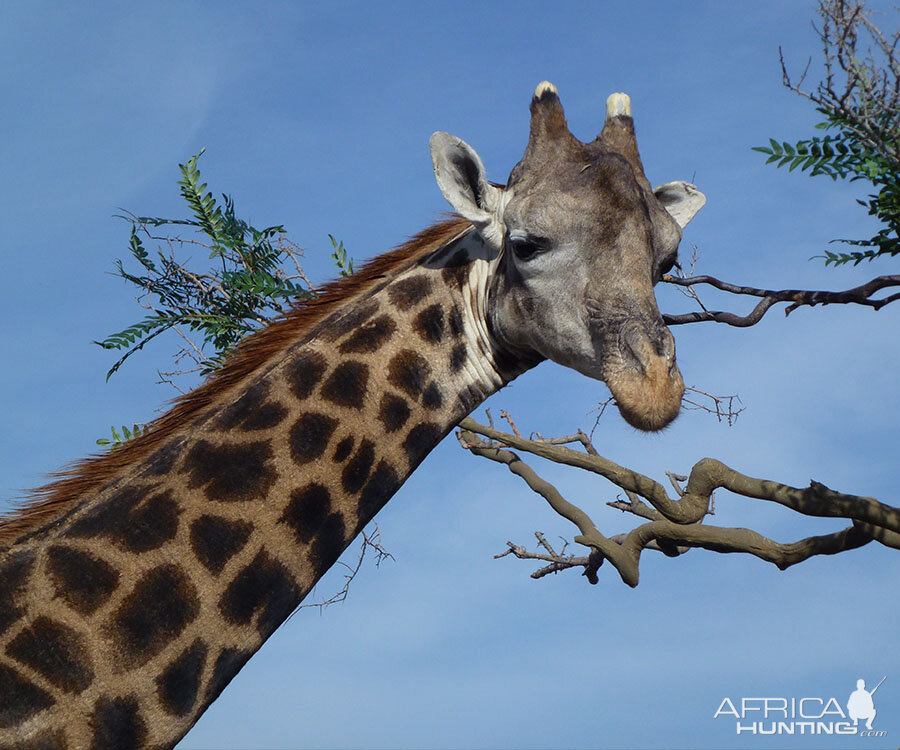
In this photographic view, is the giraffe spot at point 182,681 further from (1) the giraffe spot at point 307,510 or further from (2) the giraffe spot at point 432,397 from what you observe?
(2) the giraffe spot at point 432,397

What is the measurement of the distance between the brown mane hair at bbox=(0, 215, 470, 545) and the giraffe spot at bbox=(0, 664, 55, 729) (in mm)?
817

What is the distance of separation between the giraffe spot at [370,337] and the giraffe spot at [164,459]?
1136 mm

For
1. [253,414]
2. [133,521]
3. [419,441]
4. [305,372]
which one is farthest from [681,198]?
[133,521]

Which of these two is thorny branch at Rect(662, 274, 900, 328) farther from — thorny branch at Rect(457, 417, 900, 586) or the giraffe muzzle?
the giraffe muzzle

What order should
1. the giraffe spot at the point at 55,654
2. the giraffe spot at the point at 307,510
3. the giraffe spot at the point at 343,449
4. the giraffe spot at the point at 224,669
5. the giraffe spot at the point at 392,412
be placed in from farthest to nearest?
1. the giraffe spot at the point at 392,412
2. the giraffe spot at the point at 343,449
3. the giraffe spot at the point at 307,510
4. the giraffe spot at the point at 224,669
5. the giraffe spot at the point at 55,654

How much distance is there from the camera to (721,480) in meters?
9.35

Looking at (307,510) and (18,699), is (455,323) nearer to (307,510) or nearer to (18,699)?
(307,510)

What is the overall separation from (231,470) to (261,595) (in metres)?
0.73

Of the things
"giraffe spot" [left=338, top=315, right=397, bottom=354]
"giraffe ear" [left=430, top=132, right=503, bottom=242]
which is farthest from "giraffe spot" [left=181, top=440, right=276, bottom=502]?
"giraffe ear" [left=430, top=132, right=503, bottom=242]

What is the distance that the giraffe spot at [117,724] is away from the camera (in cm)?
518

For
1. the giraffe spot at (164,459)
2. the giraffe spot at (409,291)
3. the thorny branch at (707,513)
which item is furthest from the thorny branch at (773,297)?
the giraffe spot at (164,459)

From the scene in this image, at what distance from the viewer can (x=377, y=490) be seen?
19.4 feet

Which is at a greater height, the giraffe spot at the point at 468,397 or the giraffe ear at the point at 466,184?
the giraffe ear at the point at 466,184

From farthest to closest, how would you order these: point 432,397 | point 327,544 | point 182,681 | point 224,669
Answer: point 432,397 → point 327,544 → point 224,669 → point 182,681
